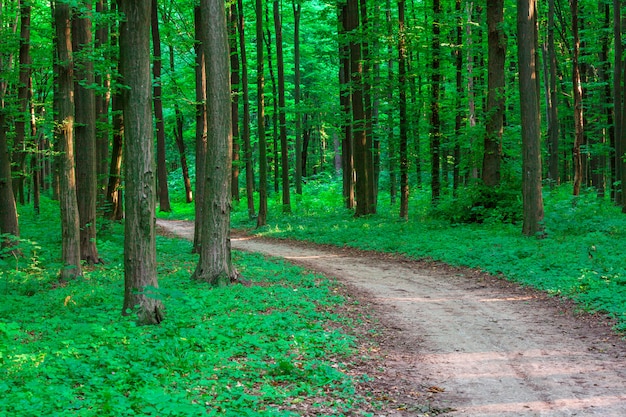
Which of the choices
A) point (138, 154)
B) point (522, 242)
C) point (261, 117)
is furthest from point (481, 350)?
point (261, 117)

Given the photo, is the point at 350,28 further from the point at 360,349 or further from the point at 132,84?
the point at 360,349

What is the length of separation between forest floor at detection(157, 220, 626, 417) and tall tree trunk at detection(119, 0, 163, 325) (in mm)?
3394

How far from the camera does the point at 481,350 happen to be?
22.6 feet

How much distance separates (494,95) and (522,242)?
6247 millimetres

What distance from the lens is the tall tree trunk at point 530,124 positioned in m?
14.1

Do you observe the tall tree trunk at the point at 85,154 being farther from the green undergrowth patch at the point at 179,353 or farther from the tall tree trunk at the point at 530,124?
the tall tree trunk at the point at 530,124

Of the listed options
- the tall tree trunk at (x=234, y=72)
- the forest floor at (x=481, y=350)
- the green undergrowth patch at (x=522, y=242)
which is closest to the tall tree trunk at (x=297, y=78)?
the tall tree trunk at (x=234, y=72)

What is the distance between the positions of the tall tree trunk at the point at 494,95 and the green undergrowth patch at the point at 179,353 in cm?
1003

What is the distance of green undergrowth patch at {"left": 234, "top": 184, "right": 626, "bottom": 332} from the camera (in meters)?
9.59

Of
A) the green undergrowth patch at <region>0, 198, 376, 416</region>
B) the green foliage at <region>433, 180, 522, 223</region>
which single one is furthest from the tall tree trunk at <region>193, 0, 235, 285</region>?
the green foliage at <region>433, 180, 522, 223</region>

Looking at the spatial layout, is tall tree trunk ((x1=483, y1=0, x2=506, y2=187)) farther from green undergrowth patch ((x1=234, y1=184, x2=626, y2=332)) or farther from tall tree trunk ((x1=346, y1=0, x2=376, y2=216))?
tall tree trunk ((x1=346, y1=0, x2=376, y2=216))

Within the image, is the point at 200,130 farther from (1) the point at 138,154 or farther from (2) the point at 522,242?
(2) the point at 522,242

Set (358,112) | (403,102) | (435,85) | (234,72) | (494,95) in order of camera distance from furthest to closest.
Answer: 1. (234,72)
2. (358,112)
3. (403,102)
4. (435,85)
5. (494,95)

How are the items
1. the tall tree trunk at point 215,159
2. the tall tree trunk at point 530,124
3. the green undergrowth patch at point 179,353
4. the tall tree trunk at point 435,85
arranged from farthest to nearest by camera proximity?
1. the tall tree trunk at point 435,85
2. the tall tree trunk at point 530,124
3. the tall tree trunk at point 215,159
4. the green undergrowth patch at point 179,353
